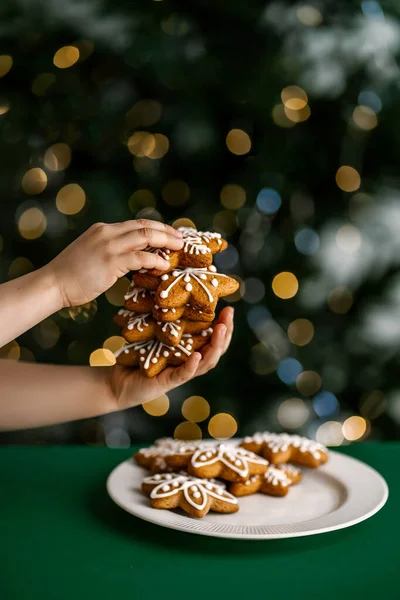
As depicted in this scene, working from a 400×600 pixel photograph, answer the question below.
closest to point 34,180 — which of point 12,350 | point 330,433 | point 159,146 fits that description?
point 159,146

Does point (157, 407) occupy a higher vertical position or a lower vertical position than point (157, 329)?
lower

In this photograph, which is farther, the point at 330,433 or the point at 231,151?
the point at 330,433

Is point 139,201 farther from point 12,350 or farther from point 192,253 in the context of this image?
point 192,253

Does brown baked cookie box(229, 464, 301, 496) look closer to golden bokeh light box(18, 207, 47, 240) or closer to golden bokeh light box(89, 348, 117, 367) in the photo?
golden bokeh light box(89, 348, 117, 367)

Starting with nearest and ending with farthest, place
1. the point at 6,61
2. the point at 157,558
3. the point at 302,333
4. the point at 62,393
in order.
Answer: the point at 157,558
the point at 62,393
the point at 6,61
the point at 302,333

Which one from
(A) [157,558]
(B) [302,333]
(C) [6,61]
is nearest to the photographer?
(A) [157,558]

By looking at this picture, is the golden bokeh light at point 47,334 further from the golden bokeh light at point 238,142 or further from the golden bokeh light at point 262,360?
the golden bokeh light at point 238,142
